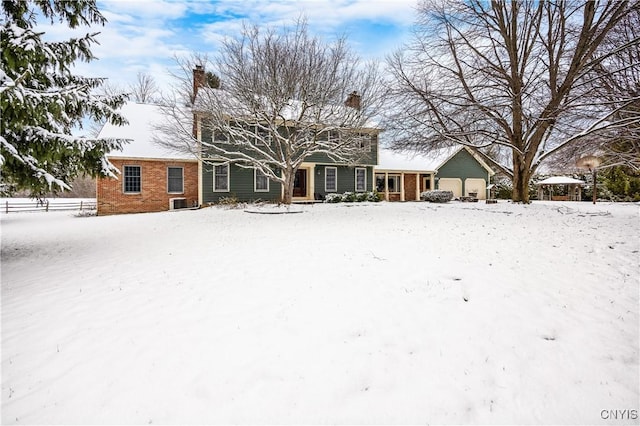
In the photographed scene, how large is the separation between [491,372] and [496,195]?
29601 mm

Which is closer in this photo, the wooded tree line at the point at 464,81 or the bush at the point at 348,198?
the wooded tree line at the point at 464,81

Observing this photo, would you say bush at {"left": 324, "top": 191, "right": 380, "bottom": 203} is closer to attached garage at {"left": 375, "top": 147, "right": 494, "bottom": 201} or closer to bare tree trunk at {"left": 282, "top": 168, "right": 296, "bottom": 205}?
bare tree trunk at {"left": 282, "top": 168, "right": 296, "bottom": 205}

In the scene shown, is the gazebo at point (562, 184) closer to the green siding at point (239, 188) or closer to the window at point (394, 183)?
the window at point (394, 183)

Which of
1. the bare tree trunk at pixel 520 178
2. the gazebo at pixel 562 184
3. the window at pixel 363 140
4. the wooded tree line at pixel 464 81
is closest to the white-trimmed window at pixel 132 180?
the wooded tree line at pixel 464 81

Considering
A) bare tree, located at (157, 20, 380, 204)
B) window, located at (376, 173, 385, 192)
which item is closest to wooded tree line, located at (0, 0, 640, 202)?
bare tree, located at (157, 20, 380, 204)

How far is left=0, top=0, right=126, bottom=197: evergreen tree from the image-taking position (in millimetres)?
4941

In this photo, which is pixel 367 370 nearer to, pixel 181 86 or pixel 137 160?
pixel 181 86

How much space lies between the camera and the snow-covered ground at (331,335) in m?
2.64

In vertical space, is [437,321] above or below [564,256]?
below

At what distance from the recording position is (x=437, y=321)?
12.3ft

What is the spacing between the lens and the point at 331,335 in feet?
11.5

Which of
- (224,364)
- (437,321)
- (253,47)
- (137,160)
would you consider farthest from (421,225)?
(137,160)

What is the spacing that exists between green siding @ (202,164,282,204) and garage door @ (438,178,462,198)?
1413 cm

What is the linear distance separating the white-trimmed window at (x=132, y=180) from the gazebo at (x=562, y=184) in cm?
2836
